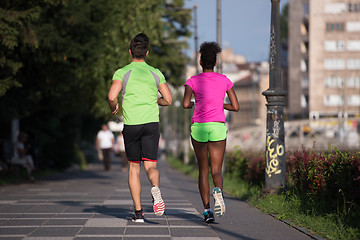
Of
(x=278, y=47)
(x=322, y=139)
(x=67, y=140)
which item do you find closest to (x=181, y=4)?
(x=67, y=140)

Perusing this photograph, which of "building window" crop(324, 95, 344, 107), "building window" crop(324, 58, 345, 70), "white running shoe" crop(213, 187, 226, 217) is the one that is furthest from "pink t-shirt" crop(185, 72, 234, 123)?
"building window" crop(324, 58, 345, 70)

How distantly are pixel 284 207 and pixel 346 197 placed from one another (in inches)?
71.5

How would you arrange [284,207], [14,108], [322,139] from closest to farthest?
[284,207]
[14,108]
[322,139]

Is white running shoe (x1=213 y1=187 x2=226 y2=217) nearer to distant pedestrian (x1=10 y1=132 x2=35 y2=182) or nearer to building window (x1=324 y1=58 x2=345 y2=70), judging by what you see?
distant pedestrian (x1=10 y1=132 x2=35 y2=182)

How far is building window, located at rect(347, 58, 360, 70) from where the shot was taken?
112 meters

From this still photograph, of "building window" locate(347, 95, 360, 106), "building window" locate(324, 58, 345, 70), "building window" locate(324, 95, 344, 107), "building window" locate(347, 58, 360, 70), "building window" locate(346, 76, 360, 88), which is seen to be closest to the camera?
"building window" locate(324, 95, 344, 107)

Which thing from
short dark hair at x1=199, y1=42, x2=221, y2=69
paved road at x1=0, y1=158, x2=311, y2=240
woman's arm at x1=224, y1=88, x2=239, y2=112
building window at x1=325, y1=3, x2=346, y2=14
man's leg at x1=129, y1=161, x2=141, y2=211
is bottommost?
paved road at x1=0, y1=158, x2=311, y2=240

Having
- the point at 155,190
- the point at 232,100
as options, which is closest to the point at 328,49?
the point at 232,100

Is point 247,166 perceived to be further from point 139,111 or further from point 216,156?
point 139,111

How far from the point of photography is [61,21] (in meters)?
19.4

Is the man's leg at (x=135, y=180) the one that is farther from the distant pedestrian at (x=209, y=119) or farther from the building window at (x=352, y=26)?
the building window at (x=352, y=26)

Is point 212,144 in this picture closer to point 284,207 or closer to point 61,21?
point 284,207

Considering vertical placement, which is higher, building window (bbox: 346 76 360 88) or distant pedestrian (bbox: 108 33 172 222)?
distant pedestrian (bbox: 108 33 172 222)

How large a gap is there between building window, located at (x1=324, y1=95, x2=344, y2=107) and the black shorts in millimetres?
106055
